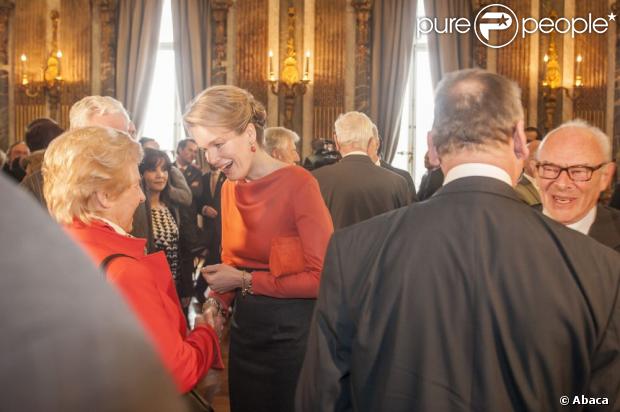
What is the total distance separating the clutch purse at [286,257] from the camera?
293 cm

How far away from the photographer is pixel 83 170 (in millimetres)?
2182

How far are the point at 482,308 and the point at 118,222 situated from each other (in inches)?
43.8

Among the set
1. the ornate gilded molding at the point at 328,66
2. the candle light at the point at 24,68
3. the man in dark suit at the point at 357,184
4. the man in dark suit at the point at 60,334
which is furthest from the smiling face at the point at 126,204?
the candle light at the point at 24,68

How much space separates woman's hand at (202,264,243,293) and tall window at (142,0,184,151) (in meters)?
11.5

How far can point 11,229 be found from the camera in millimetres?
345

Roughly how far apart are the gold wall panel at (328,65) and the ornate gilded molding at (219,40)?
1.66m

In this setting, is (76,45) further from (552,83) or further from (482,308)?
(482,308)

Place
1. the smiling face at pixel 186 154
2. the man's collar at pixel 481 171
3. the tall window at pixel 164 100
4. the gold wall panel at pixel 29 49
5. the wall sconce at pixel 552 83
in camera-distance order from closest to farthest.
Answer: the man's collar at pixel 481 171 < the smiling face at pixel 186 154 < the wall sconce at pixel 552 83 < the gold wall panel at pixel 29 49 < the tall window at pixel 164 100

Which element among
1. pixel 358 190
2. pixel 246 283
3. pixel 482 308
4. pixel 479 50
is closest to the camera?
pixel 482 308

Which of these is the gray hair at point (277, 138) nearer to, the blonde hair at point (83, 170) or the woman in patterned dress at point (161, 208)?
the woman in patterned dress at point (161, 208)

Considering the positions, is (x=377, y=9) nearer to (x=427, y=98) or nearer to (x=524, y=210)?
(x=427, y=98)

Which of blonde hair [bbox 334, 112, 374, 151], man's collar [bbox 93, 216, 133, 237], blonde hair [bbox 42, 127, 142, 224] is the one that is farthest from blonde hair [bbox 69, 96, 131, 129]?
blonde hair [bbox 334, 112, 374, 151]

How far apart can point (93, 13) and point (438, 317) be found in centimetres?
1352

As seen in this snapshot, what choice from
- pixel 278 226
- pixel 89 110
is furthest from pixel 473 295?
pixel 89 110
